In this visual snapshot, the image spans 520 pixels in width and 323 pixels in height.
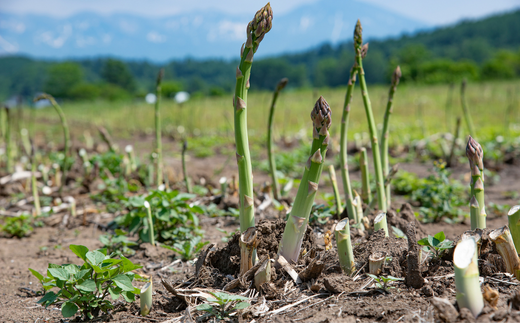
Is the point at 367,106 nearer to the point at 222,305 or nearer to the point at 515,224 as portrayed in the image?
the point at 515,224

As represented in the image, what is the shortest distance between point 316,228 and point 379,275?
2.90 ft

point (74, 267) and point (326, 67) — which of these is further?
point (326, 67)

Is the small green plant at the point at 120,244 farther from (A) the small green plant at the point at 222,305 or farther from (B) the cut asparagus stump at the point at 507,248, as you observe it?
(B) the cut asparagus stump at the point at 507,248

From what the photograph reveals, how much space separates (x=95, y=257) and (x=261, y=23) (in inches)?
52.8

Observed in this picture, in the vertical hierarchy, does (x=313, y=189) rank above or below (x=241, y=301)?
above

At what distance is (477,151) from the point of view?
1.85 metres

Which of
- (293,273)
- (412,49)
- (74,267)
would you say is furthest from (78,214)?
(412,49)

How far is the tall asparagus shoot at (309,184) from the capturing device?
1617mm

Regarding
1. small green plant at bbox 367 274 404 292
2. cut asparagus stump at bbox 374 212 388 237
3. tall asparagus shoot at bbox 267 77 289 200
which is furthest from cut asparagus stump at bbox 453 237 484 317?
tall asparagus shoot at bbox 267 77 289 200

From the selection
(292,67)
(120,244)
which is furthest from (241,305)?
(292,67)

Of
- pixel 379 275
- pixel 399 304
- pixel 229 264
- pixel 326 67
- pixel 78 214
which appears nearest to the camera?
pixel 399 304

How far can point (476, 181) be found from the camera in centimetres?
191

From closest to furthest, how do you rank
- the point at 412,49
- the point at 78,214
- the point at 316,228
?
1. the point at 316,228
2. the point at 78,214
3. the point at 412,49

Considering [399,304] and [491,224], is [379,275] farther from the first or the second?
[491,224]
